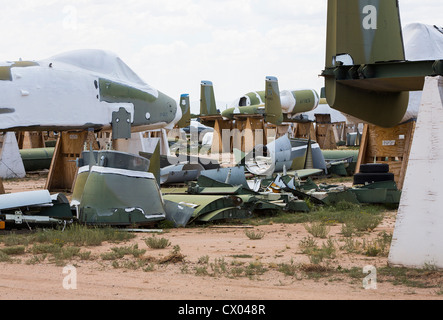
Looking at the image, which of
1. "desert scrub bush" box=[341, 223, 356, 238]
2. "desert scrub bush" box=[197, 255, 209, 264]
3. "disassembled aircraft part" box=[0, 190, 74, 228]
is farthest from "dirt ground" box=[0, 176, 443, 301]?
"disassembled aircraft part" box=[0, 190, 74, 228]

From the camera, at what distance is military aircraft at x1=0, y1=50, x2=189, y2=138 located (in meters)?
16.0

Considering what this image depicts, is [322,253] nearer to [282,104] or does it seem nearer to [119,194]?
[119,194]

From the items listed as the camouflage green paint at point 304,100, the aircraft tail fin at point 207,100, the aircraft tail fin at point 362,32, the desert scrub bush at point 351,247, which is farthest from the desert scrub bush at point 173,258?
the aircraft tail fin at point 207,100

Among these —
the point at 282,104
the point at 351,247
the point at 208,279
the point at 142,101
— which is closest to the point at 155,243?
the point at 208,279

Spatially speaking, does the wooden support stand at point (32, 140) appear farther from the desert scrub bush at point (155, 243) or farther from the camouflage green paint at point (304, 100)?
the desert scrub bush at point (155, 243)

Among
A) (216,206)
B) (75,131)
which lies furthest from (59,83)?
(216,206)

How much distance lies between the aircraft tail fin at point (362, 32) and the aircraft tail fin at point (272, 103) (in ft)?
91.2

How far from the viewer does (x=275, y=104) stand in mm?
40000

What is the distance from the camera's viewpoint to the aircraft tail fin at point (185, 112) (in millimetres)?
44906

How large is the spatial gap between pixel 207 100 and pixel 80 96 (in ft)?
131

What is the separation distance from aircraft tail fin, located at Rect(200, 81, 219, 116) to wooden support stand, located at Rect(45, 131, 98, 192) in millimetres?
36208

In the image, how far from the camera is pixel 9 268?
28.6 ft

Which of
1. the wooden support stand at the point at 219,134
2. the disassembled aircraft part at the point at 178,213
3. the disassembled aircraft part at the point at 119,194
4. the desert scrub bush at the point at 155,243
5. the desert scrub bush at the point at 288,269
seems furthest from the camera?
the wooden support stand at the point at 219,134

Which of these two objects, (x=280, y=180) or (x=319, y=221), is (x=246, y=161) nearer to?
(x=280, y=180)
